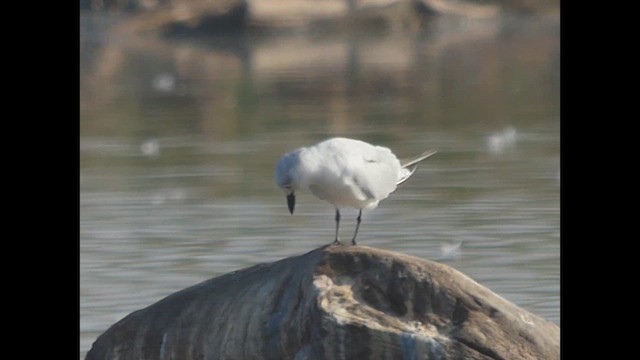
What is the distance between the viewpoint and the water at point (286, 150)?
8.70m

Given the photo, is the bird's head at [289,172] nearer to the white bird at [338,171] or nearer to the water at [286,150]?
the white bird at [338,171]

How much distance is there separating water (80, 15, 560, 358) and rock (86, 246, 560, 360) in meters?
1.61

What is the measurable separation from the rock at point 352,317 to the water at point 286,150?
161cm

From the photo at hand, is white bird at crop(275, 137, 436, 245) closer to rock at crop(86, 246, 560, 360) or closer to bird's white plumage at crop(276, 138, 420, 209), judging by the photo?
bird's white plumage at crop(276, 138, 420, 209)

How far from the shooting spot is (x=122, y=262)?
882 cm

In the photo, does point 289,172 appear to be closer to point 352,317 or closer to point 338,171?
point 338,171

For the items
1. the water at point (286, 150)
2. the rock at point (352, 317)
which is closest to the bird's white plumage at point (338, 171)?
the rock at point (352, 317)

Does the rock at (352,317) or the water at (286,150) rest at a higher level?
the rock at (352,317)

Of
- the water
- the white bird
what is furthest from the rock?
the water

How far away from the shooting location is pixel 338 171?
6.24 m

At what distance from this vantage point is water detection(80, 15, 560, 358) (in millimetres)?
8695

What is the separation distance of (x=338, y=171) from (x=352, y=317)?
30.8 inches
